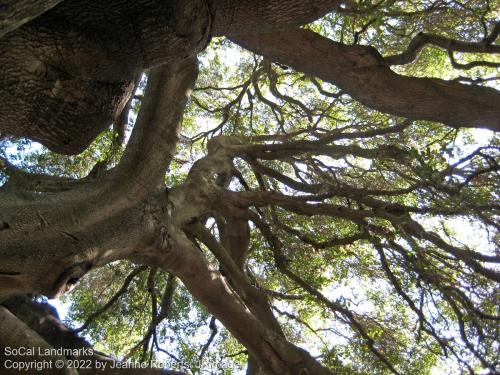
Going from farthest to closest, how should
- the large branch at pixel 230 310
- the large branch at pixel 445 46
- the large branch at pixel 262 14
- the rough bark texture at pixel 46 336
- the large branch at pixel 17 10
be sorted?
the large branch at pixel 445 46 < the large branch at pixel 230 310 < the rough bark texture at pixel 46 336 < the large branch at pixel 262 14 < the large branch at pixel 17 10

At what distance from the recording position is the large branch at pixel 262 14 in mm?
3219

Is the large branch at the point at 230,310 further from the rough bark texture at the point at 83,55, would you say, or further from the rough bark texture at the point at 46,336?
the rough bark texture at the point at 83,55

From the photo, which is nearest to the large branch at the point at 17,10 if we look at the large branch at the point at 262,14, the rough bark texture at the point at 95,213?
the large branch at the point at 262,14

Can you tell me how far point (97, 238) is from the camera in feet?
12.3

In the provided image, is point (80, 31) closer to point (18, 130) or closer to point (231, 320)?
point (18, 130)

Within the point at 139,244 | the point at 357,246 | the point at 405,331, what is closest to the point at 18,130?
the point at 139,244

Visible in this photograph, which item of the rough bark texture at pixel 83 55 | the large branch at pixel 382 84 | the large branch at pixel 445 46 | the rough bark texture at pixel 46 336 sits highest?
the large branch at pixel 445 46

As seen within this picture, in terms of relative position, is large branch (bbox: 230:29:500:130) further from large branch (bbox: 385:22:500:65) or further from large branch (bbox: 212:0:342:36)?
large branch (bbox: 212:0:342:36)

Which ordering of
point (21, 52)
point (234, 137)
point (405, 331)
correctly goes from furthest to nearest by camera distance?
1. point (405, 331)
2. point (234, 137)
3. point (21, 52)

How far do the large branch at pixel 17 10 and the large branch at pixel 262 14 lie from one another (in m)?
1.31

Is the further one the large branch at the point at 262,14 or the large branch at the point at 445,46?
the large branch at the point at 445,46

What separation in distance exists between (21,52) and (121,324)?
6.05m

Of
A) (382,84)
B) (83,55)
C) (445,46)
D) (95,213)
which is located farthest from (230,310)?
(445,46)

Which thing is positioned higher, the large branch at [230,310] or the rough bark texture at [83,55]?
the rough bark texture at [83,55]
